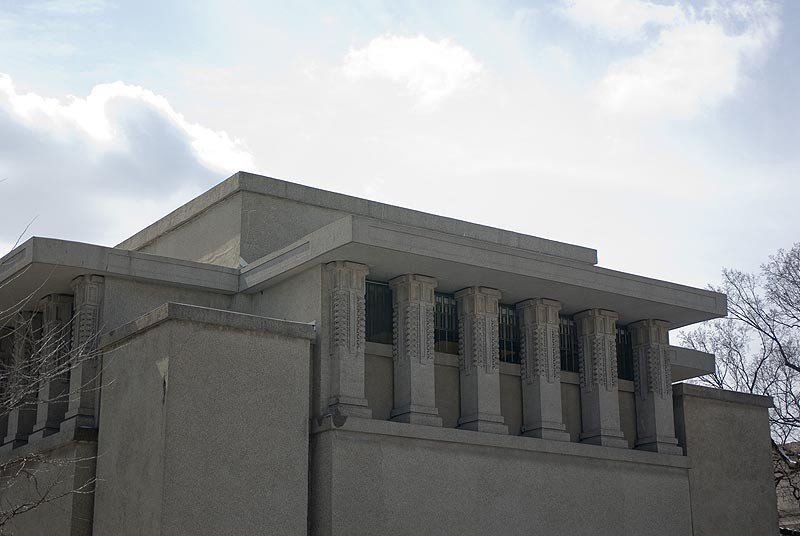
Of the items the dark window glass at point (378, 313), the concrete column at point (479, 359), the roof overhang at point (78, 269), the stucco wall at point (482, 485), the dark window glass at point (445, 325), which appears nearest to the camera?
the stucco wall at point (482, 485)

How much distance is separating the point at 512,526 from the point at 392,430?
3400 millimetres

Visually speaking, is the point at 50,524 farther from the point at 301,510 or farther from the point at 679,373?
the point at 679,373

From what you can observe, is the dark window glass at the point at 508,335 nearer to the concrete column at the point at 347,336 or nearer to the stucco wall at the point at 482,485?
the stucco wall at the point at 482,485

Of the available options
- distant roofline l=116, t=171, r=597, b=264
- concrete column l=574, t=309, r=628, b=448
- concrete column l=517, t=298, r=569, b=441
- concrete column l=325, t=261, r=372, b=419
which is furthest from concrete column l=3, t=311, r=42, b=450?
concrete column l=574, t=309, r=628, b=448

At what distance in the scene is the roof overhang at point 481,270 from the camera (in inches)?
862

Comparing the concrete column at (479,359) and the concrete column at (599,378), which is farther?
the concrete column at (599,378)

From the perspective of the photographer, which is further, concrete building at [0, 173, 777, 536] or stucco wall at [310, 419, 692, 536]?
Answer: stucco wall at [310, 419, 692, 536]

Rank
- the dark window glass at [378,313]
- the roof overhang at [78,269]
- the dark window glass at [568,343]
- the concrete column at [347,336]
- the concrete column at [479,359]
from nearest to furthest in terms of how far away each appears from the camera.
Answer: the concrete column at [347,336], the roof overhang at [78,269], the dark window glass at [378,313], the concrete column at [479,359], the dark window glass at [568,343]

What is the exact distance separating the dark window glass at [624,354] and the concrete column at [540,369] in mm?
2344

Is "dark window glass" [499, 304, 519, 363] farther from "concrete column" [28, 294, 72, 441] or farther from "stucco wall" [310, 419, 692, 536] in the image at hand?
"concrete column" [28, 294, 72, 441]

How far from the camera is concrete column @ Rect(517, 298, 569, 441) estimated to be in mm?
24656

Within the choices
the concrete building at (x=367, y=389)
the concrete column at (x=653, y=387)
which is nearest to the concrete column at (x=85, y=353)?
the concrete building at (x=367, y=389)

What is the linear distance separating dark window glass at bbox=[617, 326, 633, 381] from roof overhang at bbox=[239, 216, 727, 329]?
0.41 metres

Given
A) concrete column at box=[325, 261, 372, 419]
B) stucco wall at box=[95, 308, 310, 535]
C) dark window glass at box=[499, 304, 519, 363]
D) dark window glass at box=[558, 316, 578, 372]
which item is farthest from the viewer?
dark window glass at box=[558, 316, 578, 372]
